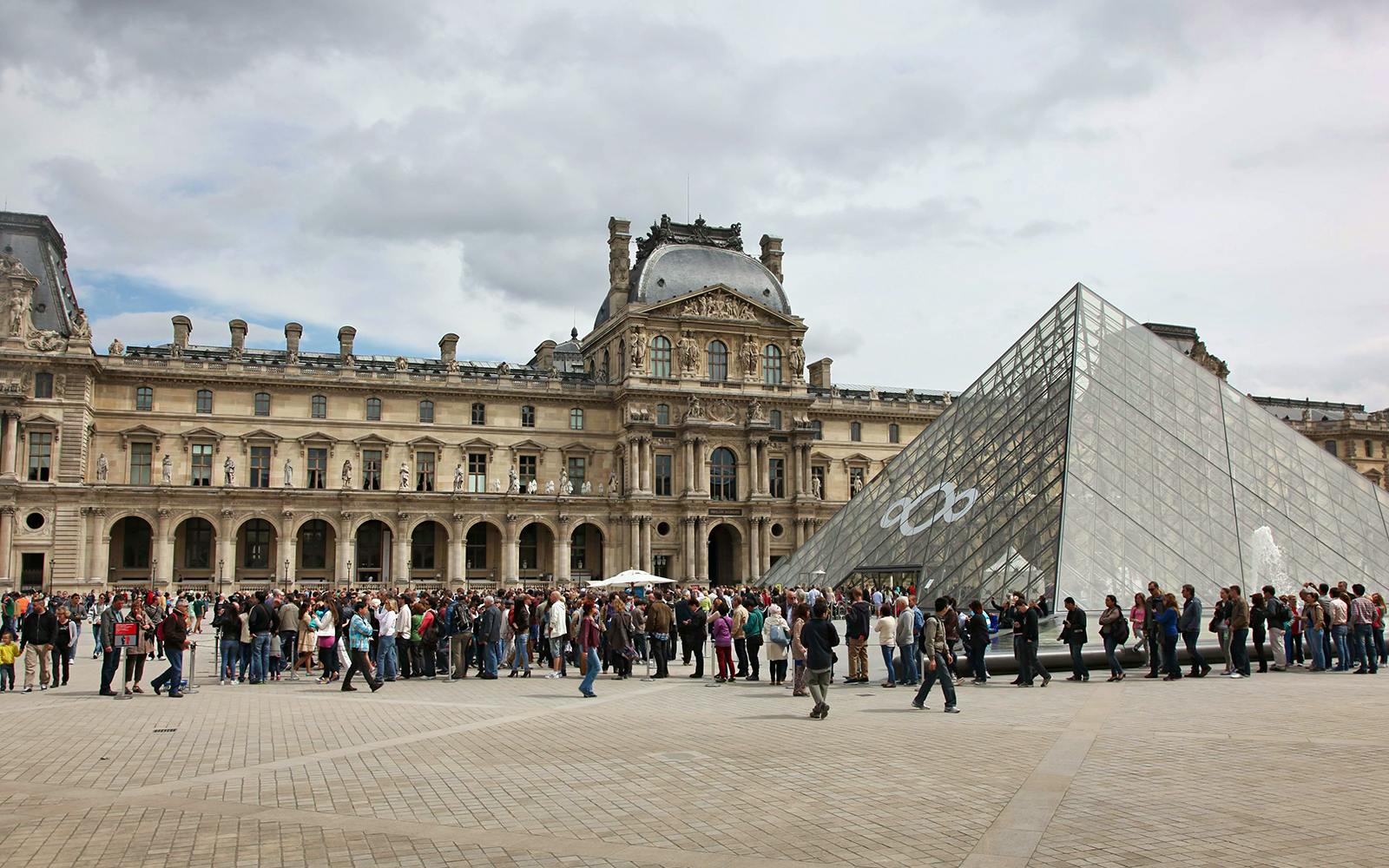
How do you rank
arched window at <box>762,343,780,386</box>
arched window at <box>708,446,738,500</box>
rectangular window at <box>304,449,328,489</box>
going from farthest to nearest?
arched window at <box>762,343,780,386</box>
arched window at <box>708,446,738,500</box>
rectangular window at <box>304,449,328,489</box>

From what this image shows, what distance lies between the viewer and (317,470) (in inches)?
2047

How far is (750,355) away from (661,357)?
14.6 ft

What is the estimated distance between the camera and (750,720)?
510 inches

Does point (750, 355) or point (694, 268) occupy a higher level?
point (694, 268)

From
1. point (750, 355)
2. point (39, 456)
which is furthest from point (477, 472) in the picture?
point (39, 456)

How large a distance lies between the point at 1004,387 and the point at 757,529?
25707 millimetres

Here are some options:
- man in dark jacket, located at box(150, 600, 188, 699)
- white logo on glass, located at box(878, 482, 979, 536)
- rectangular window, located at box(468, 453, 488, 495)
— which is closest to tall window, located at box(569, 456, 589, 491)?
rectangular window, located at box(468, 453, 488, 495)

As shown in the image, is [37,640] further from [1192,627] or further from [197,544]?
[197,544]

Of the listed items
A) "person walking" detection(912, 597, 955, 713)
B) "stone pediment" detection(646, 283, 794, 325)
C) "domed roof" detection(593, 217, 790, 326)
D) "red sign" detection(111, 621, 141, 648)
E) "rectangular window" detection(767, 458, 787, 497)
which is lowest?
"person walking" detection(912, 597, 955, 713)

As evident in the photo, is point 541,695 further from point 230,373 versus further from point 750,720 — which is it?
point 230,373

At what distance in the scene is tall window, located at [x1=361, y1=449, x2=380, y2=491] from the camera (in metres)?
52.6

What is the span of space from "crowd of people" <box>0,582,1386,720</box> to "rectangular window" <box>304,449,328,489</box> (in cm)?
3135

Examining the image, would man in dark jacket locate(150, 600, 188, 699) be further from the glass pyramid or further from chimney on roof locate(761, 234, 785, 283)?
chimney on roof locate(761, 234, 785, 283)

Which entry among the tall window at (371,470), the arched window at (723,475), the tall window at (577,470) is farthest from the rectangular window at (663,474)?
the tall window at (371,470)
